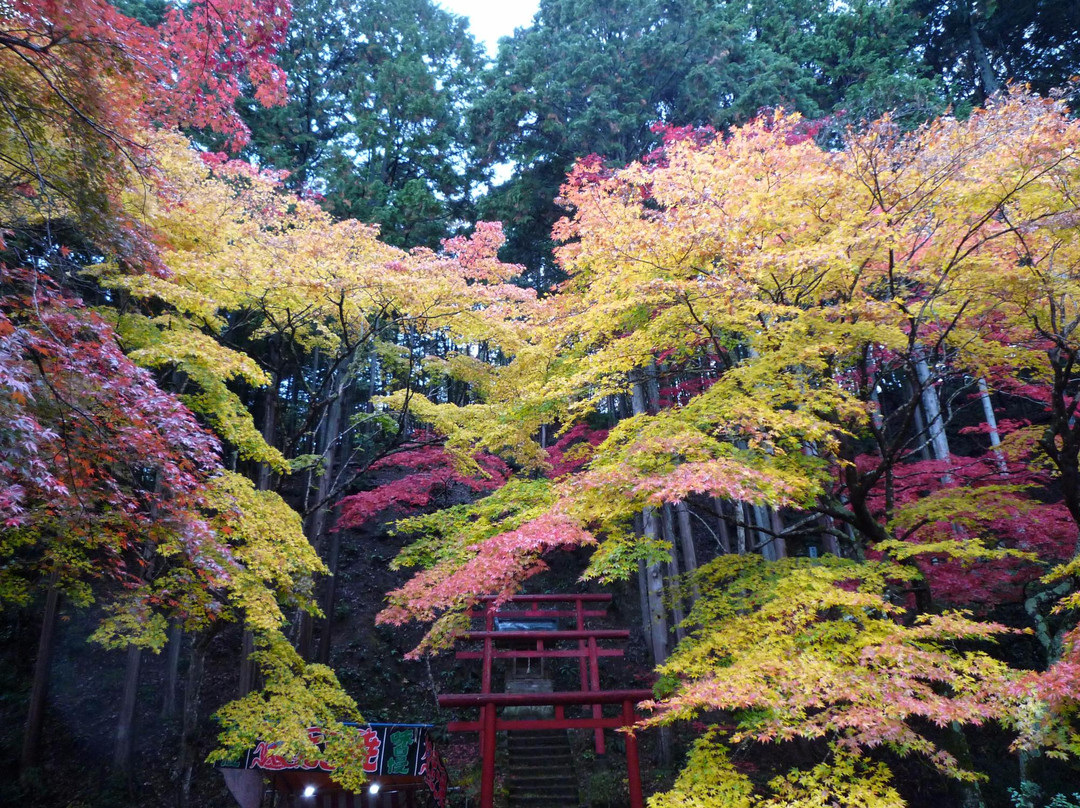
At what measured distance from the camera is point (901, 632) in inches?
175

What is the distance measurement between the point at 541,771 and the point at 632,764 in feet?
11.6

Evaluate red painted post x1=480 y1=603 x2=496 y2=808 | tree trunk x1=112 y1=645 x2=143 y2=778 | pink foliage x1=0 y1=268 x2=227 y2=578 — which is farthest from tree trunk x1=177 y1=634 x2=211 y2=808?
red painted post x1=480 y1=603 x2=496 y2=808

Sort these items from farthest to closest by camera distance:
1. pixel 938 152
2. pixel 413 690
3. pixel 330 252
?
1. pixel 413 690
2. pixel 330 252
3. pixel 938 152

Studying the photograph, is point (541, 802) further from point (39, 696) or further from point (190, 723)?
point (39, 696)

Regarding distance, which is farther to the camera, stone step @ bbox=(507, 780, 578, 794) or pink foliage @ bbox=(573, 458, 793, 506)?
stone step @ bbox=(507, 780, 578, 794)

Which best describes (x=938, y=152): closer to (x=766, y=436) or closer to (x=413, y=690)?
(x=766, y=436)

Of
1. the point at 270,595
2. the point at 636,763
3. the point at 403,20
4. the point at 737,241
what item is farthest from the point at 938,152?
the point at 403,20

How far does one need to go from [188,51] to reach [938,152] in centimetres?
687

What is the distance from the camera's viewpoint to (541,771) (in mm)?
10266

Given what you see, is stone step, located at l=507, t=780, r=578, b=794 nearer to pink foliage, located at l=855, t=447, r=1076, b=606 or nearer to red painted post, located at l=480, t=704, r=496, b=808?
red painted post, located at l=480, t=704, r=496, b=808

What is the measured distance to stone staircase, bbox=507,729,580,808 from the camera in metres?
9.61

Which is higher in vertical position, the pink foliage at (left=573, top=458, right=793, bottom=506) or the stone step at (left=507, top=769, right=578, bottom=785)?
the pink foliage at (left=573, top=458, right=793, bottom=506)

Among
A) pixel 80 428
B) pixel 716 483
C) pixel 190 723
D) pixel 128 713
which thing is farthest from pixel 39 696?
pixel 716 483

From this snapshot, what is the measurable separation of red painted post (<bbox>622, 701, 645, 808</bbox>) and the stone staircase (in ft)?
8.87
